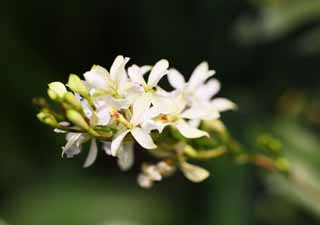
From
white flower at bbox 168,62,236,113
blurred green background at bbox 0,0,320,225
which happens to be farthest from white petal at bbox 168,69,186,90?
blurred green background at bbox 0,0,320,225

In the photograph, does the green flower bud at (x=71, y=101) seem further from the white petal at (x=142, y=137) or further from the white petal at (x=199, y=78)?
the white petal at (x=199, y=78)

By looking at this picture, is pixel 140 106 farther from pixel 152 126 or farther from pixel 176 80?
pixel 176 80

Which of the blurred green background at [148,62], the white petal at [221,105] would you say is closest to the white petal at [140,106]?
the white petal at [221,105]

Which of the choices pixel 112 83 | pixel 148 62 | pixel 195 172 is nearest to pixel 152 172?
pixel 195 172

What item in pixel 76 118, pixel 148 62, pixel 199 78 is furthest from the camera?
pixel 148 62

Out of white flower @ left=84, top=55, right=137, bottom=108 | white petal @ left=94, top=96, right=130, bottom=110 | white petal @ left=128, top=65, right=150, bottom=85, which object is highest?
white petal @ left=128, top=65, right=150, bottom=85

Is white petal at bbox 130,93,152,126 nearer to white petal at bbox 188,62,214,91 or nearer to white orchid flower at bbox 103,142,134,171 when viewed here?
white orchid flower at bbox 103,142,134,171
